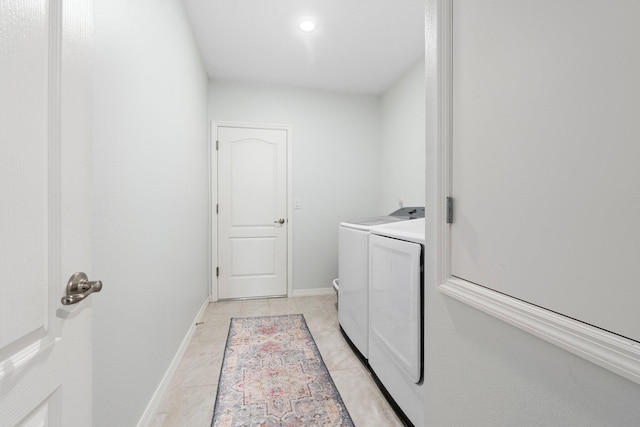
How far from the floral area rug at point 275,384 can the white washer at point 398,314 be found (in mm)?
308

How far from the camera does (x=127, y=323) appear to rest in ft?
3.59

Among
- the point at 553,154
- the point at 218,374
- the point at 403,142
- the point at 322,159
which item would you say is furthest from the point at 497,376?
the point at 322,159

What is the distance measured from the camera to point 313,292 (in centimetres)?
322

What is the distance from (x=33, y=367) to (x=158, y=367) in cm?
121

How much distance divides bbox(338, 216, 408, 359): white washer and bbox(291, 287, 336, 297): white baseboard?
1007 millimetres

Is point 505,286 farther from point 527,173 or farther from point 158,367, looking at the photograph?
point 158,367

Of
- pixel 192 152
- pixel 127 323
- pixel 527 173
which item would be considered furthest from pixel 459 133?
pixel 192 152

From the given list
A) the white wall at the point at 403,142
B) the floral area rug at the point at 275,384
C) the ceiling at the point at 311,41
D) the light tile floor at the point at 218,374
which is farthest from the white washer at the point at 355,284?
the ceiling at the point at 311,41

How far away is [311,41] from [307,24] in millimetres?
222

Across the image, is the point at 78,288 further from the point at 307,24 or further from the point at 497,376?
the point at 307,24

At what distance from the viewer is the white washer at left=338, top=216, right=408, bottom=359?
1722 mm

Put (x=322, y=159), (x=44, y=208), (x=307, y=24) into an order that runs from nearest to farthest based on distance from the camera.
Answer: (x=44, y=208) < (x=307, y=24) < (x=322, y=159)

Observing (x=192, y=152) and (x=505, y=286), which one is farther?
(x=192, y=152)

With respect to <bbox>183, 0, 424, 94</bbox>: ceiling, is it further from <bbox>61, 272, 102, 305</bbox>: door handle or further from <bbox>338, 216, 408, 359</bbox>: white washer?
<bbox>61, 272, 102, 305</bbox>: door handle
